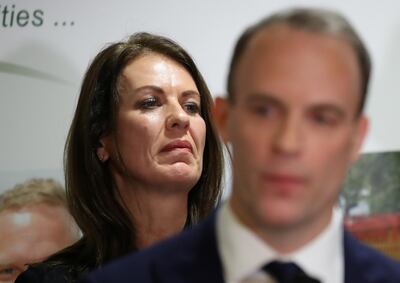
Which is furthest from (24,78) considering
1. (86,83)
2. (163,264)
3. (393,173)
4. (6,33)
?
(163,264)

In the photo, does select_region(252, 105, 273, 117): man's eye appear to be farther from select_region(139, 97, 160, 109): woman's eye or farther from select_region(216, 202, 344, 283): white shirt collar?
select_region(139, 97, 160, 109): woman's eye

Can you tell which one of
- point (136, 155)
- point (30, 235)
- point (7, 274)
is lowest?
point (7, 274)

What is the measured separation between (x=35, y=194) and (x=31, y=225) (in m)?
0.09

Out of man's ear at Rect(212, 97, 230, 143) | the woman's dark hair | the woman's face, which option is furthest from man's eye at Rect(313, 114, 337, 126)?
the woman's dark hair

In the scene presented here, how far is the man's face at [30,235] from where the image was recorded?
2043 millimetres

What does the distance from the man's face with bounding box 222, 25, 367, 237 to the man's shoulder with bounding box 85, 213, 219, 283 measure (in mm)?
77

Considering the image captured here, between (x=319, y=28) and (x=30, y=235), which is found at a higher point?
(x=319, y=28)

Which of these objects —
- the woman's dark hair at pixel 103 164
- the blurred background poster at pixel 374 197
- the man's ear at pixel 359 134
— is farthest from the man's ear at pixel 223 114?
the blurred background poster at pixel 374 197

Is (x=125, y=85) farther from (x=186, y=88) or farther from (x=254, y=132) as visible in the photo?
(x=254, y=132)

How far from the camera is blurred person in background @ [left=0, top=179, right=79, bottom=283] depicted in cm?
204

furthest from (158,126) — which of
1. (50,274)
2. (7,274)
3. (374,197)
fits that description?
(7,274)

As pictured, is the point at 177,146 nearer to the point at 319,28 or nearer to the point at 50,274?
the point at 50,274

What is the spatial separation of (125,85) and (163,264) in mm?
931

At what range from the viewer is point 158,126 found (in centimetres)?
165
